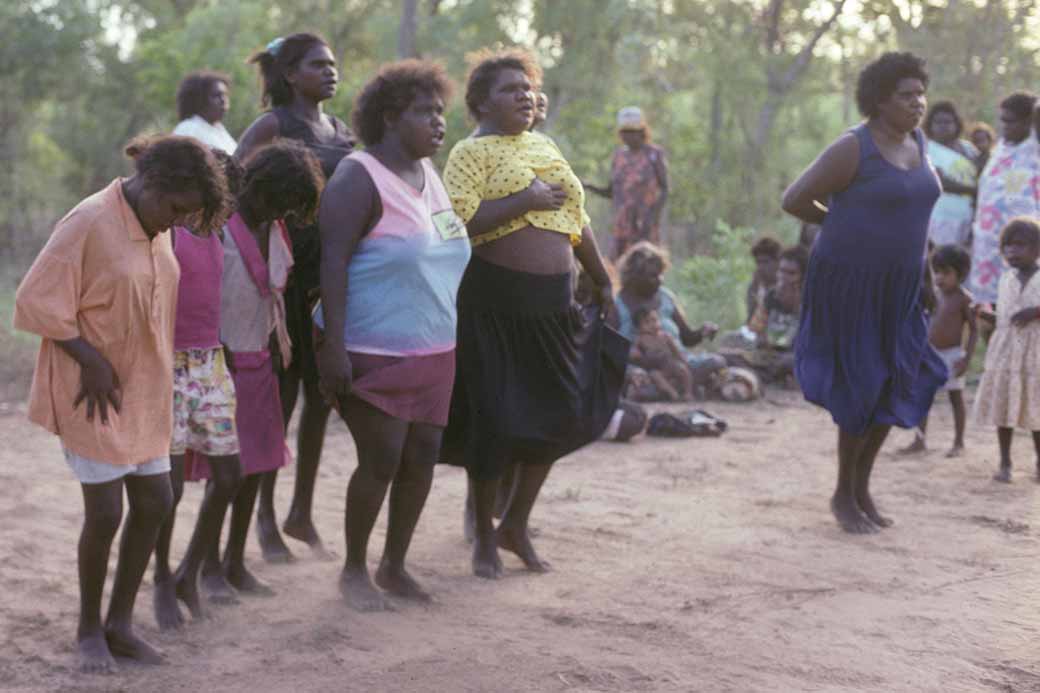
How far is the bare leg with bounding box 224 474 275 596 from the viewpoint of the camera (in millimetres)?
4543

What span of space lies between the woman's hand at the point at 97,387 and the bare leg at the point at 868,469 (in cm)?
325

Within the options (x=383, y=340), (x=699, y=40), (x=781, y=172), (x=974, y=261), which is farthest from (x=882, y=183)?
(x=699, y=40)

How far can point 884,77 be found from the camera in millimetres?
5461

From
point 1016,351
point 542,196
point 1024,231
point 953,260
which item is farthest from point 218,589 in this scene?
point 953,260

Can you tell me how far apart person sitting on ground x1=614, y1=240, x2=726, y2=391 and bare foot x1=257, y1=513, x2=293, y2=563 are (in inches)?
154

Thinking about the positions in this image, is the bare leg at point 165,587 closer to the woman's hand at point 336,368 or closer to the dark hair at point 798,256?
the woman's hand at point 336,368

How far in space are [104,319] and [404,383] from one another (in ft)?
3.34

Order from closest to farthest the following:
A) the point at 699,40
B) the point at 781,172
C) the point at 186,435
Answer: the point at 186,435, the point at 781,172, the point at 699,40

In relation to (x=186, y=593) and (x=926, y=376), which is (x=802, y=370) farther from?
(x=186, y=593)

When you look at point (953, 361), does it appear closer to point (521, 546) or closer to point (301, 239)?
point (521, 546)

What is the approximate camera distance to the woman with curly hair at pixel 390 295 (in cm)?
421

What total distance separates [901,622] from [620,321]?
4.53 m

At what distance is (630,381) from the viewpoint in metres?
8.69

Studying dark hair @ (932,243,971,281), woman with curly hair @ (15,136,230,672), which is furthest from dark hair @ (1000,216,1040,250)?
woman with curly hair @ (15,136,230,672)
